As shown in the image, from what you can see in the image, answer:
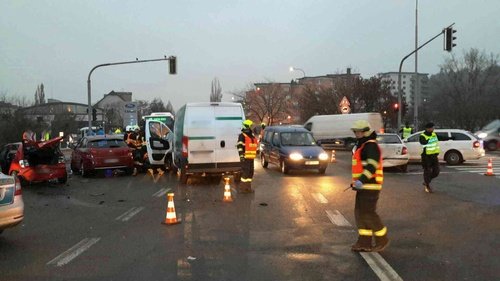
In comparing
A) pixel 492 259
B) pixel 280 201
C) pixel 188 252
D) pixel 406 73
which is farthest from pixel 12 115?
pixel 406 73

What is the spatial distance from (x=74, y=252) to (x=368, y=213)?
13.5 feet

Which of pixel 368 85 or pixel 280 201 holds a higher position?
pixel 368 85

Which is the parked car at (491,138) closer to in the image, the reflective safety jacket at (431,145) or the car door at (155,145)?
the reflective safety jacket at (431,145)

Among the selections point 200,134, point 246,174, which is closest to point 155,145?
point 200,134

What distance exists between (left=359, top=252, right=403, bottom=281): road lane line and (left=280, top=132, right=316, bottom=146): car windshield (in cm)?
1221

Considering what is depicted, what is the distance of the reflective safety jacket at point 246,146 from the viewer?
12914 millimetres

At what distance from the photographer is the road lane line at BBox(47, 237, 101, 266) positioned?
6.36m

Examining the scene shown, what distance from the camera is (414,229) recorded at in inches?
324

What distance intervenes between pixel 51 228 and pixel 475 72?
69.6 m

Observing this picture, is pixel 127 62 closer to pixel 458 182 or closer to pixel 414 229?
pixel 458 182

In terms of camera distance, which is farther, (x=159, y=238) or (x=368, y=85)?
(x=368, y=85)

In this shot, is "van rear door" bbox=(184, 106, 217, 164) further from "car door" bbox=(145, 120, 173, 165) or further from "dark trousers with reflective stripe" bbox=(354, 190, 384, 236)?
"dark trousers with reflective stripe" bbox=(354, 190, 384, 236)

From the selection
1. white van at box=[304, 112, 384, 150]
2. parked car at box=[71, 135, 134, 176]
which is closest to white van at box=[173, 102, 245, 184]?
parked car at box=[71, 135, 134, 176]

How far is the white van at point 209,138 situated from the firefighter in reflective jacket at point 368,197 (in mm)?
8388
